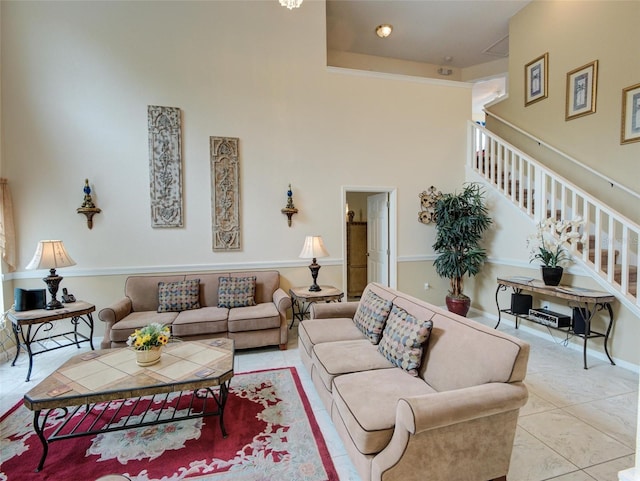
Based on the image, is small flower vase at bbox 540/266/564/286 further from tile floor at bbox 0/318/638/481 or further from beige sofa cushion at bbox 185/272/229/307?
beige sofa cushion at bbox 185/272/229/307

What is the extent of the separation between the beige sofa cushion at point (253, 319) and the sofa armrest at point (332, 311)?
58 cm

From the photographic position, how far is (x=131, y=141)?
3.97 metres

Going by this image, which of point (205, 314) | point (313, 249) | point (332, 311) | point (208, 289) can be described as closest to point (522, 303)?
point (332, 311)

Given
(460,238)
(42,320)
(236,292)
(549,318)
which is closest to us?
(42,320)

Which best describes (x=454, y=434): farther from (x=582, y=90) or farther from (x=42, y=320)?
(x=582, y=90)

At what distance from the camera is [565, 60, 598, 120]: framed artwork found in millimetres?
4027

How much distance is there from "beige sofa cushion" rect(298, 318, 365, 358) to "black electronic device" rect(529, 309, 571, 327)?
2325 mm

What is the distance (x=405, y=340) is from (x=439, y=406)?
73 centimetres

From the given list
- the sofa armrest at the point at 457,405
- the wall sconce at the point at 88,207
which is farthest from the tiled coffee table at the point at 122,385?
the wall sconce at the point at 88,207

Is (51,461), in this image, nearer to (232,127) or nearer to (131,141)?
(131,141)

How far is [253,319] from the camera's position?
3438mm

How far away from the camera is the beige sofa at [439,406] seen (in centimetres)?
141

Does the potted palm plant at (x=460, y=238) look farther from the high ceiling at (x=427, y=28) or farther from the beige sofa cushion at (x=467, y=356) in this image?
the high ceiling at (x=427, y=28)

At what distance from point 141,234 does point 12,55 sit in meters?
2.62
